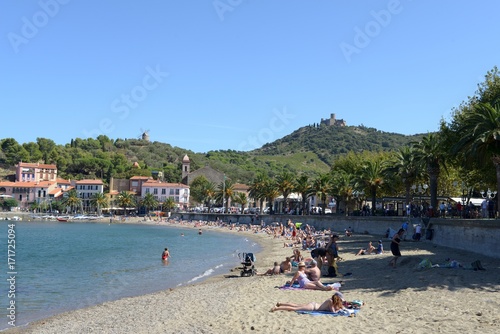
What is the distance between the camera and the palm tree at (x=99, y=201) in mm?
117812

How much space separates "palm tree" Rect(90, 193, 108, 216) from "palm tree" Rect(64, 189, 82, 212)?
337 centimetres

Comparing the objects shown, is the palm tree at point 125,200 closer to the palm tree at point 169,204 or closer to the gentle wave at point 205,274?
the palm tree at point 169,204

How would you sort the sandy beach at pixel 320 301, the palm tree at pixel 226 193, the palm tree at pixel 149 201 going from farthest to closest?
1. the palm tree at pixel 149 201
2. the palm tree at pixel 226 193
3. the sandy beach at pixel 320 301

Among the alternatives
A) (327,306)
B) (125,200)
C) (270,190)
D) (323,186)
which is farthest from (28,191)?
(327,306)

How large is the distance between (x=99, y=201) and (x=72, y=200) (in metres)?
7.60

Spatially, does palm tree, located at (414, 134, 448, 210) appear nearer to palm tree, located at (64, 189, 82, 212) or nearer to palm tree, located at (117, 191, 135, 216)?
palm tree, located at (117, 191, 135, 216)

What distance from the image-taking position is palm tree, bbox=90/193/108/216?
117812 millimetres

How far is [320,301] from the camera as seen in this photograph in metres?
13.6

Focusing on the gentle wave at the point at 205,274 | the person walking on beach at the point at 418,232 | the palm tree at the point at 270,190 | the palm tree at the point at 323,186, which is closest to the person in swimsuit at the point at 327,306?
the gentle wave at the point at 205,274

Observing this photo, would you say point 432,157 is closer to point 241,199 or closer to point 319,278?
point 319,278

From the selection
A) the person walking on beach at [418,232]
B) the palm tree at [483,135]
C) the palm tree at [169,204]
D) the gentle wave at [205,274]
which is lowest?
the gentle wave at [205,274]

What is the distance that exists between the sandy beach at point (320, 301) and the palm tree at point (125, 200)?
326 ft

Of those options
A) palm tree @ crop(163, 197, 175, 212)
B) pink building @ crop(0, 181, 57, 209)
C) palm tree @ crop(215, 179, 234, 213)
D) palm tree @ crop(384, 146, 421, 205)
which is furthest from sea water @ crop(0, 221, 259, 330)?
pink building @ crop(0, 181, 57, 209)

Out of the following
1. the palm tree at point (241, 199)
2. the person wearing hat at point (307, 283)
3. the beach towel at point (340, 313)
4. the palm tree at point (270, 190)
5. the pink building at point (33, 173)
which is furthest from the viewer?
the pink building at point (33, 173)
